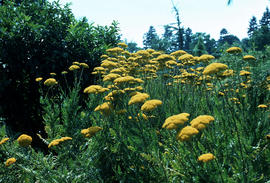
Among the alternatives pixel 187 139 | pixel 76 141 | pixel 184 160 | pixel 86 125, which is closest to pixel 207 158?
pixel 187 139

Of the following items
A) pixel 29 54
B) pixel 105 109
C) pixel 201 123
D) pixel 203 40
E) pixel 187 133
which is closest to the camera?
pixel 187 133

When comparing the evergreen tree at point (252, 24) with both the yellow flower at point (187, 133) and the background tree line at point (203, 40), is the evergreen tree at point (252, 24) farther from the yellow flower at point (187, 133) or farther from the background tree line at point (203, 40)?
the yellow flower at point (187, 133)

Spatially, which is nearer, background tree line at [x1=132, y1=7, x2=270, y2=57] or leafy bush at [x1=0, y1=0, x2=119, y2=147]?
leafy bush at [x1=0, y1=0, x2=119, y2=147]

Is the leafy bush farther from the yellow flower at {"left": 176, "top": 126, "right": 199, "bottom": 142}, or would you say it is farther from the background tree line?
the background tree line

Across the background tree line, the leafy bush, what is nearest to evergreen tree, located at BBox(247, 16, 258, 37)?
the background tree line

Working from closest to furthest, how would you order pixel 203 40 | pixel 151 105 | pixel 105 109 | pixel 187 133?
1. pixel 187 133
2. pixel 151 105
3. pixel 105 109
4. pixel 203 40

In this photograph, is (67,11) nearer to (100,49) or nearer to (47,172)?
(100,49)

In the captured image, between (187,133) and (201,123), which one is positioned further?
(201,123)

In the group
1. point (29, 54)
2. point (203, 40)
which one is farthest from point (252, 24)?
point (29, 54)

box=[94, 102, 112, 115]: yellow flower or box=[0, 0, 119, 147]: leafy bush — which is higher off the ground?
box=[0, 0, 119, 147]: leafy bush

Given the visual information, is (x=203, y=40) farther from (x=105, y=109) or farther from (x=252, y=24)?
(x=105, y=109)

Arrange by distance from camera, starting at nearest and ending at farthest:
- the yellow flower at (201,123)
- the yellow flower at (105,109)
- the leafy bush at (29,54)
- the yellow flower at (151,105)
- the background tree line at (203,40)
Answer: the yellow flower at (201,123) → the yellow flower at (151,105) → the yellow flower at (105,109) → the leafy bush at (29,54) → the background tree line at (203,40)

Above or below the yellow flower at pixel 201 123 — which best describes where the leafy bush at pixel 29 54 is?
above

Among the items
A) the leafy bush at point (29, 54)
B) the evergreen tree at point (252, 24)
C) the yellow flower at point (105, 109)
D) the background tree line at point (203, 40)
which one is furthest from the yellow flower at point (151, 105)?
the evergreen tree at point (252, 24)
